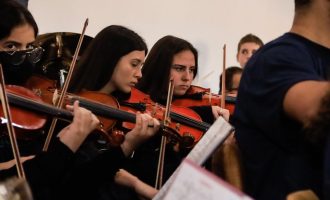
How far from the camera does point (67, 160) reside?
1.11 meters

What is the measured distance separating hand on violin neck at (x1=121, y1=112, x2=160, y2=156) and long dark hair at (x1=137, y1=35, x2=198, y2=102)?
48 centimetres

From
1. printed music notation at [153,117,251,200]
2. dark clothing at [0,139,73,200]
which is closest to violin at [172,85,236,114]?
dark clothing at [0,139,73,200]

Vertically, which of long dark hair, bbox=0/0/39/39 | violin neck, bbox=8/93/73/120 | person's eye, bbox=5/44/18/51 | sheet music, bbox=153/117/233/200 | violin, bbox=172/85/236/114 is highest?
long dark hair, bbox=0/0/39/39

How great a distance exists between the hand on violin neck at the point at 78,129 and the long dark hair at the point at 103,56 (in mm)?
353

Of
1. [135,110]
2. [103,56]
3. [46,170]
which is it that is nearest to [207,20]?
[103,56]

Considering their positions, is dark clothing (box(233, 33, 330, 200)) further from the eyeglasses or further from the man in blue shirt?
the eyeglasses

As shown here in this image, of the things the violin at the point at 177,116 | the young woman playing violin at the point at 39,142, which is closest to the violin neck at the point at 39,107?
the young woman playing violin at the point at 39,142

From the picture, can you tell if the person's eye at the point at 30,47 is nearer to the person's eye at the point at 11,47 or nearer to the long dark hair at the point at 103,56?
the person's eye at the point at 11,47

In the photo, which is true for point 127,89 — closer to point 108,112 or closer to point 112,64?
point 112,64

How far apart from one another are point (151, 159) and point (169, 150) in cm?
10

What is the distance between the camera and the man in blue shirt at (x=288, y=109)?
65cm

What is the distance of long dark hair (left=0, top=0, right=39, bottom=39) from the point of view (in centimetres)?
131

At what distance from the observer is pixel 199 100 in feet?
6.28

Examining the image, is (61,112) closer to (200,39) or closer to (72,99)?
(72,99)
